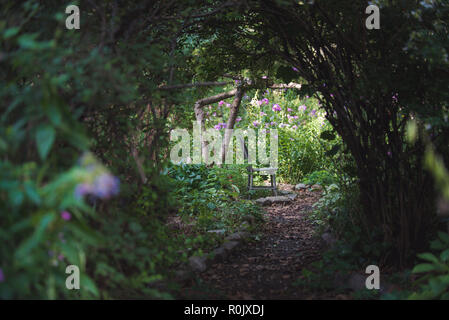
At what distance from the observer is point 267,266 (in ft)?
10.7

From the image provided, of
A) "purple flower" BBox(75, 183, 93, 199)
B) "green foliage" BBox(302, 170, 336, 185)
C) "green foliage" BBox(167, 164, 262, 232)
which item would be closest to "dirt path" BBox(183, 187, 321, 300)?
"green foliage" BBox(167, 164, 262, 232)

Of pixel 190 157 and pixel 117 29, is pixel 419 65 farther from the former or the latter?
pixel 190 157

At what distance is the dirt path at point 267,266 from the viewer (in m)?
2.57

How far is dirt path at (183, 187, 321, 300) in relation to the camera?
8.44 ft

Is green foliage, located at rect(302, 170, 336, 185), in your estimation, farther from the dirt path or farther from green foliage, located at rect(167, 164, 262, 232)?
green foliage, located at rect(167, 164, 262, 232)

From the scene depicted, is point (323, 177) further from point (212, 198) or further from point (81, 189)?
point (81, 189)

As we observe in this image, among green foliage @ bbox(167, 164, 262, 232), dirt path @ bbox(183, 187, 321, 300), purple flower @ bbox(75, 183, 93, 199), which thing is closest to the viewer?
purple flower @ bbox(75, 183, 93, 199)

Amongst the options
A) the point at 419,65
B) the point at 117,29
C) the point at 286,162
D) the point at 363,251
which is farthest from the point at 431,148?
the point at 286,162

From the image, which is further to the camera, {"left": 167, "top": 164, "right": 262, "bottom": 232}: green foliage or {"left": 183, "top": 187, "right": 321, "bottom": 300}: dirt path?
{"left": 167, "top": 164, "right": 262, "bottom": 232}: green foliage

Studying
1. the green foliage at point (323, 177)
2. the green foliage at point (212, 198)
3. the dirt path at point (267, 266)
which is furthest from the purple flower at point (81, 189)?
the green foliage at point (323, 177)

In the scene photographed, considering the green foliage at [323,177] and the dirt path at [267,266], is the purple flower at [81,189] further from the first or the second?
the green foliage at [323,177]

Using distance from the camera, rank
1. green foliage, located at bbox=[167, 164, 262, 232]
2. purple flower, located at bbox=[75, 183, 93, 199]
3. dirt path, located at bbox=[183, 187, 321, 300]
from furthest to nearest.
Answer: green foliage, located at bbox=[167, 164, 262, 232] < dirt path, located at bbox=[183, 187, 321, 300] < purple flower, located at bbox=[75, 183, 93, 199]

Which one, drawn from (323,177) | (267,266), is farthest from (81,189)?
(323,177)

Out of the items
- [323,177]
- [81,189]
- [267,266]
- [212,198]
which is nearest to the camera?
[81,189]
